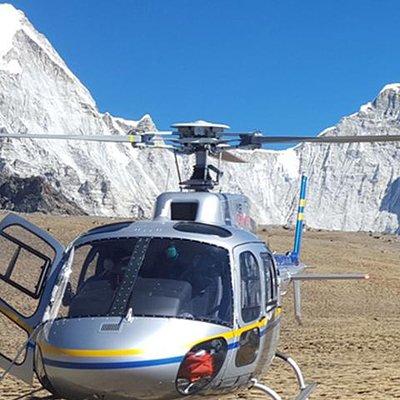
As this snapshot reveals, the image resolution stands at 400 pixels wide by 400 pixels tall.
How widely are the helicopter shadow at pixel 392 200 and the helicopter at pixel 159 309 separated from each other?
145m

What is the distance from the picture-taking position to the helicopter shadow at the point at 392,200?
15088 centimetres

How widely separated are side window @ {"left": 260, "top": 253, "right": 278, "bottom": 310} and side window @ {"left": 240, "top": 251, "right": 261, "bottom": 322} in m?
0.24

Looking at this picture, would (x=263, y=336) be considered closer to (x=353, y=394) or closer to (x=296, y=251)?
(x=353, y=394)

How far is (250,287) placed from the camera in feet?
24.9

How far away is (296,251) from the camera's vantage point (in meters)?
13.0

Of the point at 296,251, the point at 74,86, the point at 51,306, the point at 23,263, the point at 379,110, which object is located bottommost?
the point at 51,306

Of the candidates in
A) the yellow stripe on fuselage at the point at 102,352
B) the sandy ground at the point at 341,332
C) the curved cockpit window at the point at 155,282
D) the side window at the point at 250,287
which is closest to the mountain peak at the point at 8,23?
the sandy ground at the point at 341,332

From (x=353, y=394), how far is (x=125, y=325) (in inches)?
174

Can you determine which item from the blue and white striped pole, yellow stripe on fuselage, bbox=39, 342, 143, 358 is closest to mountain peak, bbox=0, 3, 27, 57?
the blue and white striped pole

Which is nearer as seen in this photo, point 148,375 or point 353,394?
point 148,375

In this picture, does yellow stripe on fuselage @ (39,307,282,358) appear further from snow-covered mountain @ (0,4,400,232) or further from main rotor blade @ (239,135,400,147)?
snow-covered mountain @ (0,4,400,232)

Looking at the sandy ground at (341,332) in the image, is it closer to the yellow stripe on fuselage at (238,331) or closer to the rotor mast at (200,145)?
the yellow stripe on fuselage at (238,331)

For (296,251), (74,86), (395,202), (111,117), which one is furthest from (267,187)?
(296,251)

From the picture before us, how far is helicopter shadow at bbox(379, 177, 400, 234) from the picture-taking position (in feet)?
495
